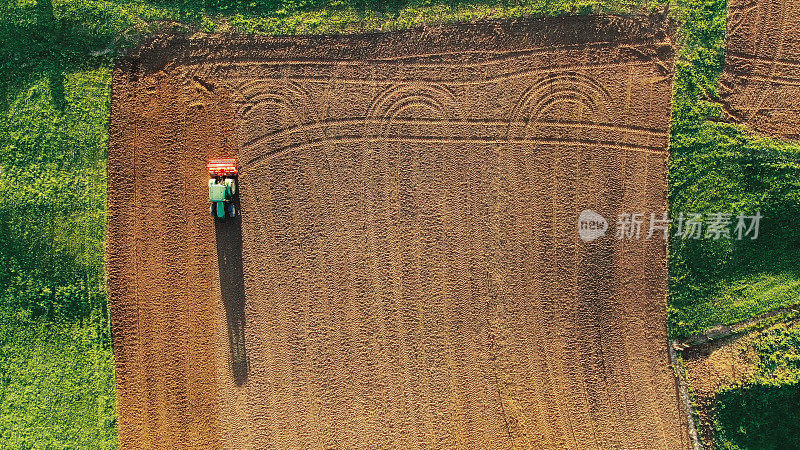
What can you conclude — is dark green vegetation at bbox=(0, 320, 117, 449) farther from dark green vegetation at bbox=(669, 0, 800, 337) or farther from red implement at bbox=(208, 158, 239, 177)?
dark green vegetation at bbox=(669, 0, 800, 337)

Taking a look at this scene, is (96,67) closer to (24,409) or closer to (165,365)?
(165,365)

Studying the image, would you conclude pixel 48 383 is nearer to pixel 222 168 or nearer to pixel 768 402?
pixel 222 168

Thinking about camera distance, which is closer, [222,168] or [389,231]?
[222,168]

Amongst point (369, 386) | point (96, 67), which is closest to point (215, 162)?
point (96, 67)

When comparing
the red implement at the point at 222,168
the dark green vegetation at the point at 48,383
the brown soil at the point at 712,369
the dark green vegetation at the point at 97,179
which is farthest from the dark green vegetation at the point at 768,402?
the dark green vegetation at the point at 48,383

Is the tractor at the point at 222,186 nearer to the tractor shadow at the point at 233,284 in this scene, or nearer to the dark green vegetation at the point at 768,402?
the tractor shadow at the point at 233,284

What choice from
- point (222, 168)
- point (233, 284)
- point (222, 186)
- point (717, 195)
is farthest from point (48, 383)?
point (717, 195)

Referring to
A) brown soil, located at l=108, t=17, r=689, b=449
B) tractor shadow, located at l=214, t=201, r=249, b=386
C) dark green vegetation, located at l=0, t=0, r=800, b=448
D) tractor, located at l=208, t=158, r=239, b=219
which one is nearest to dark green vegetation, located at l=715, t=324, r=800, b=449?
dark green vegetation, located at l=0, t=0, r=800, b=448
